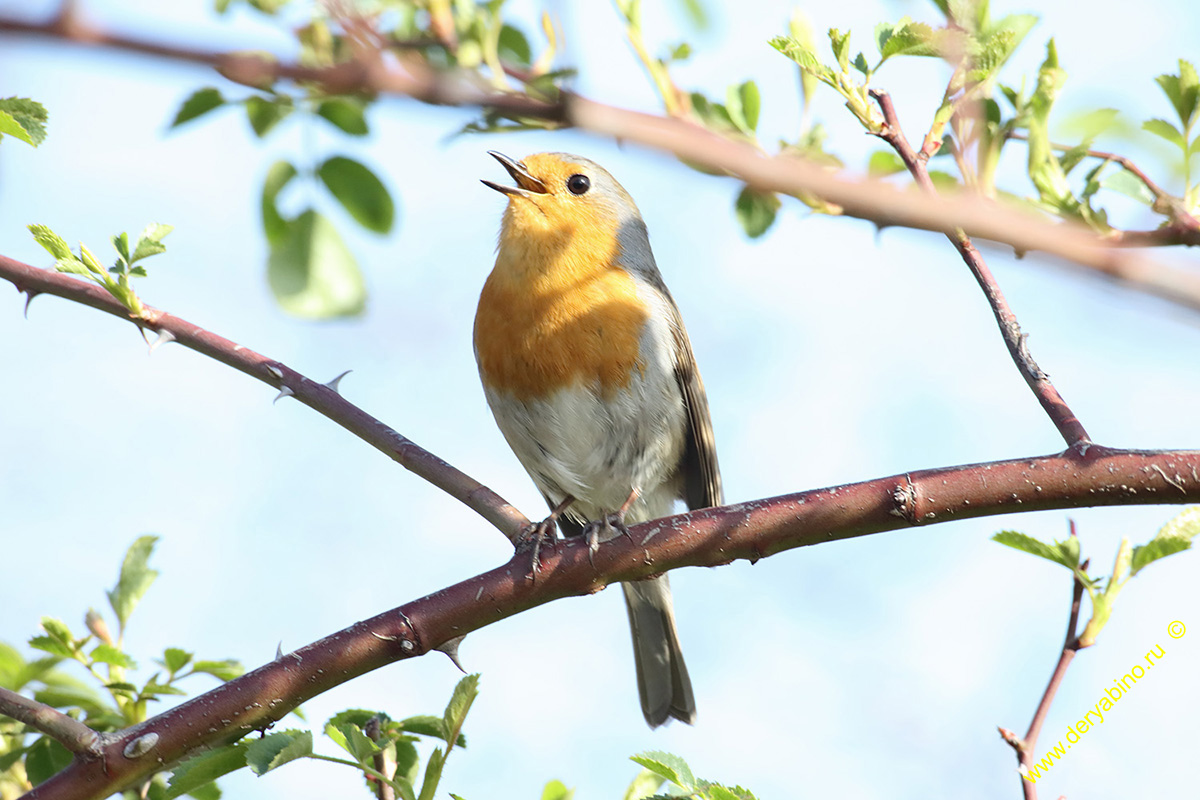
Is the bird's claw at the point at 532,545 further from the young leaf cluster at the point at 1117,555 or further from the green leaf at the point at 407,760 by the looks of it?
the young leaf cluster at the point at 1117,555

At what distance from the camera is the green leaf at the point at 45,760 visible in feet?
9.00

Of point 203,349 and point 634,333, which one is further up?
point 634,333

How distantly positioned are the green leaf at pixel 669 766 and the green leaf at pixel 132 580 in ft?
4.74

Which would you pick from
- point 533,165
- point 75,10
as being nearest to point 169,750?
point 75,10

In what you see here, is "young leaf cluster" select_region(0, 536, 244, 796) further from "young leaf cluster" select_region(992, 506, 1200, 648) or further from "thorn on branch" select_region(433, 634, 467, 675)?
"young leaf cluster" select_region(992, 506, 1200, 648)

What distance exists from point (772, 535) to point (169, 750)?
1.31 metres

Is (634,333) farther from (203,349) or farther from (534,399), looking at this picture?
(203,349)

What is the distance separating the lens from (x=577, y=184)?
5480mm

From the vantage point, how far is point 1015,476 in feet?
7.63

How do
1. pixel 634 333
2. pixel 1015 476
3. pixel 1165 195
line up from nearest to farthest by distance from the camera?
pixel 1165 195, pixel 1015 476, pixel 634 333

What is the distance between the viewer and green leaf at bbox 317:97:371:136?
9.07 ft

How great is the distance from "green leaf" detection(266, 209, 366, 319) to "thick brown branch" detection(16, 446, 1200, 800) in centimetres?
68

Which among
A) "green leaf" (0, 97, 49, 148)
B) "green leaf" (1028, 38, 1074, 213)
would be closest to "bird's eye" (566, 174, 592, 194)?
"green leaf" (0, 97, 49, 148)

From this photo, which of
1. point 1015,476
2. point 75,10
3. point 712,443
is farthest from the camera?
point 712,443
